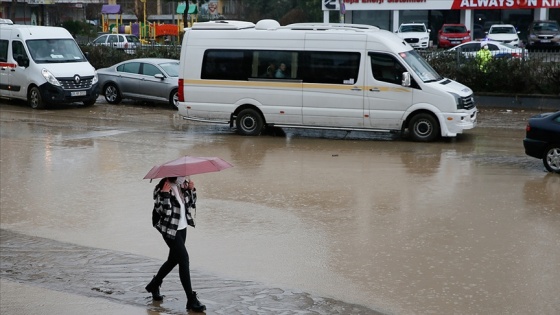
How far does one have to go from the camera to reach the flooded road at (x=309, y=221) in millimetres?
8961

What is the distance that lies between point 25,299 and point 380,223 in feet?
16.2

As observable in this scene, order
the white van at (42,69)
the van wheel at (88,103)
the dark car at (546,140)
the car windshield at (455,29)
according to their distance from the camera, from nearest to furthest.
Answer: the dark car at (546,140) < the white van at (42,69) < the van wheel at (88,103) < the car windshield at (455,29)

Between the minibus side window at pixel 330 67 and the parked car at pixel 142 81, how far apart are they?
6.17 meters

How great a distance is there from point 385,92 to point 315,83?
A: 5.02 feet

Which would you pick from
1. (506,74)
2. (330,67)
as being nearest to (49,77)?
(330,67)

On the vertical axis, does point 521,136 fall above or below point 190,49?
below

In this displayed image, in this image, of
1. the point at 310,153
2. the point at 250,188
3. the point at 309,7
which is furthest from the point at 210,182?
the point at 309,7

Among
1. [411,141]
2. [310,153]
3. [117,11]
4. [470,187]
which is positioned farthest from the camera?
[117,11]

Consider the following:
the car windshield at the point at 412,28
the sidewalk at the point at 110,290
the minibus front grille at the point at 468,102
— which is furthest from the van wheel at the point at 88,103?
the car windshield at the point at 412,28

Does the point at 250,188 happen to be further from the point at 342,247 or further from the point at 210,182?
the point at 342,247

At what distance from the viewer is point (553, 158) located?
15.0 meters

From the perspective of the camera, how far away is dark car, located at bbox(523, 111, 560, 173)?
48.6ft

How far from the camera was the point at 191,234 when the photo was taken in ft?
37.4

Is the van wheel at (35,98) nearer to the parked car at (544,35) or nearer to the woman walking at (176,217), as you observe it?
the woman walking at (176,217)
